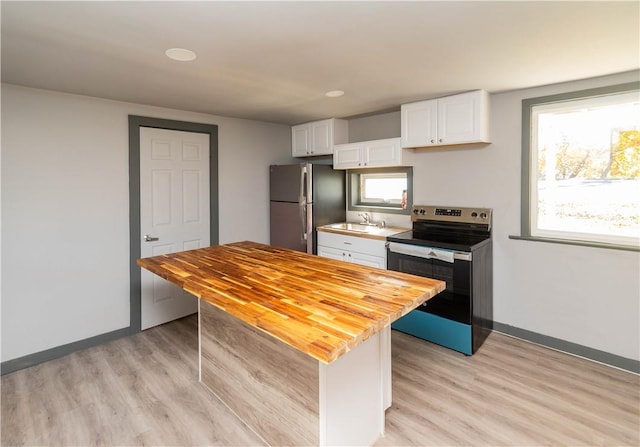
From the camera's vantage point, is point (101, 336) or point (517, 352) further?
point (101, 336)

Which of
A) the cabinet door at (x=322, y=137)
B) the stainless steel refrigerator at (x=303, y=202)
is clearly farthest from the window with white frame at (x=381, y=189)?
the cabinet door at (x=322, y=137)

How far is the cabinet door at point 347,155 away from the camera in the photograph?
3953mm

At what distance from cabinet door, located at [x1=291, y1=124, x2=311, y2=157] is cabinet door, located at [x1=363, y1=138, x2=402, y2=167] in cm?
94

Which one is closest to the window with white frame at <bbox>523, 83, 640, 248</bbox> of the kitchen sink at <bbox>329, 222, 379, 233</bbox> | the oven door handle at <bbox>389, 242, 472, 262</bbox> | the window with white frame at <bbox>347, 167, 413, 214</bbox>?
the oven door handle at <bbox>389, 242, 472, 262</bbox>

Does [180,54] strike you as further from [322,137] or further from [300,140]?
[300,140]

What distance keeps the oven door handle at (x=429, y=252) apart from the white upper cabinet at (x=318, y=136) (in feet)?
5.24

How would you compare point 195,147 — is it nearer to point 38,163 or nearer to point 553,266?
point 38,163

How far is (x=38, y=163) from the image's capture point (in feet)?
9.30

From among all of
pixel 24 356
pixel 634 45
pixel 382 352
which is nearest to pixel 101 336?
pixel 24 356

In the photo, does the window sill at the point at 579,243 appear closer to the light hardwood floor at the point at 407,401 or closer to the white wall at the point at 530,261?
the white wall at the point at 530,261

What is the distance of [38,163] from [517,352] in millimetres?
4317

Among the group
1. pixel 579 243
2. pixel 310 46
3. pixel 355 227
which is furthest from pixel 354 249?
pixel 310 46

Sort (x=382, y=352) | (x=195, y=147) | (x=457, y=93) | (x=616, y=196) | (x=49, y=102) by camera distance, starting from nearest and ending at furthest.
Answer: (x=382, y=352), (x=616, y=196), (x=49, y=102), (x=457, y=93), (x=195, y=147)

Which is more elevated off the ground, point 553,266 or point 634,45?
point 634,45
